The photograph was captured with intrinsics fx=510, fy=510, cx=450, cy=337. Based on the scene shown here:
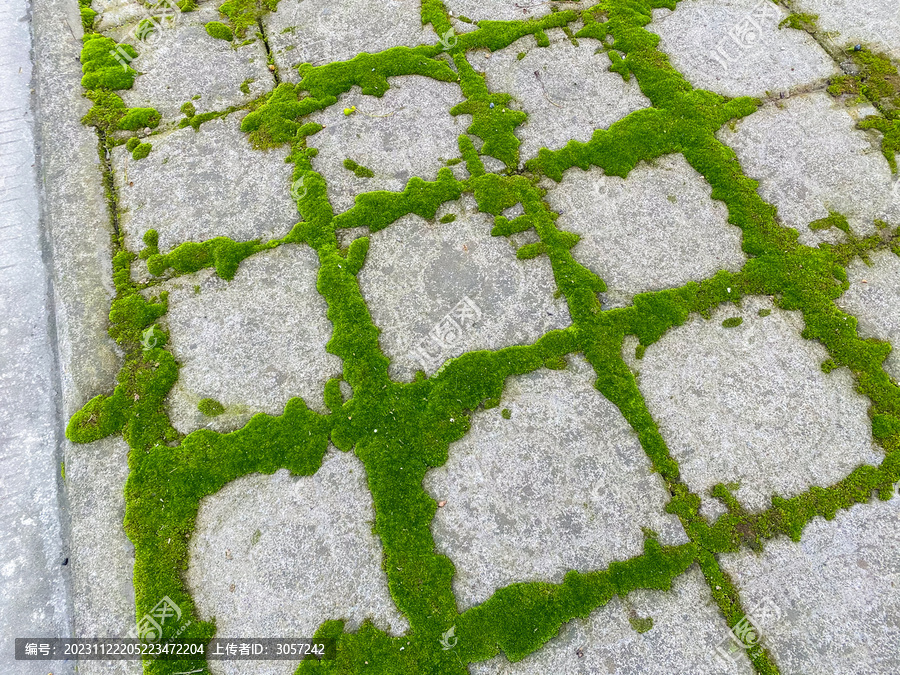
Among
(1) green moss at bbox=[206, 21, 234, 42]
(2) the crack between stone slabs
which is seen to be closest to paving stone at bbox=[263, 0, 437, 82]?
(2) the crack between stone slabs

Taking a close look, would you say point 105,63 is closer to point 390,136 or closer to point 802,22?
point 390,136

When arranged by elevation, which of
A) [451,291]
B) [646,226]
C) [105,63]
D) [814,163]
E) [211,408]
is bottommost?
[211,408]

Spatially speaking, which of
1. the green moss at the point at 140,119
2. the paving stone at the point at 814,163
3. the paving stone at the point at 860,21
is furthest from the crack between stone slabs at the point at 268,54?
the paving stone at the point at 860,21

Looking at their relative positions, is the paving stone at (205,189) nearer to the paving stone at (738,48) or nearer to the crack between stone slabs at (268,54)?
the crack between stone slabs at (268,54)

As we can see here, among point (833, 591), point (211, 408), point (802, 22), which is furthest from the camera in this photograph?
point (802, 22)

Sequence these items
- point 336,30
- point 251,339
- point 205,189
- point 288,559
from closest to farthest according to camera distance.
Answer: point 288,559, point 251,339, point 205,189, point 336,30

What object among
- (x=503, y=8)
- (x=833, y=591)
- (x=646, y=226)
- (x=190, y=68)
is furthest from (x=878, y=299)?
(x=190, y=68)
